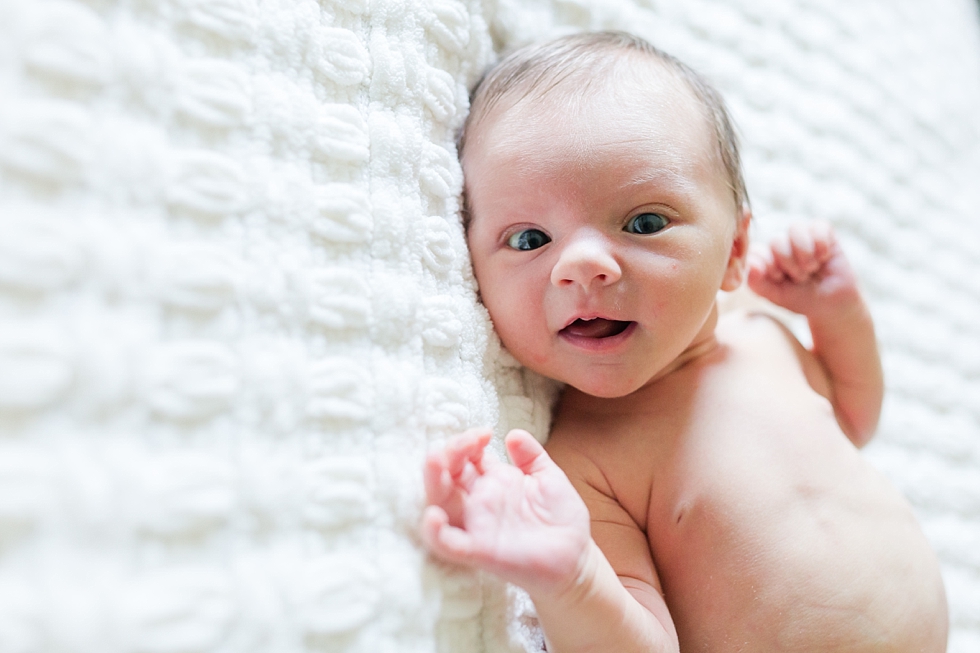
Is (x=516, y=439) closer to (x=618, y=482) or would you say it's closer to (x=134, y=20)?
(x=618, y=482)

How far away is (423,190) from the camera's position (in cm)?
79

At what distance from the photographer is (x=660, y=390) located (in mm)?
946

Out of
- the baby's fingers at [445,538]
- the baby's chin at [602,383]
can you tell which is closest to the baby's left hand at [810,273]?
the baby's chin at [602,383]

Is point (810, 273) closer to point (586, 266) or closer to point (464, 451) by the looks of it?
point (586, 266)

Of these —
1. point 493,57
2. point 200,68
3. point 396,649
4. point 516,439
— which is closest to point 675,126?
point 493,57

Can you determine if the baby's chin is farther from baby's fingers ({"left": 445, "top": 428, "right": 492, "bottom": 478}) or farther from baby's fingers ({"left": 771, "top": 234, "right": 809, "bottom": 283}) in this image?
baby's fingers ({"left": 771, "top": 234, "right": 809, "bottom": 283})

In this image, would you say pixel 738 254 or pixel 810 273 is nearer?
pixel 738 254

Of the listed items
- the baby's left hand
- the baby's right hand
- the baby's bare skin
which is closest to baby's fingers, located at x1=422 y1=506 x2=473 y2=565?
the baby's right hand

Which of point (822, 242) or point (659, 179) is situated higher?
point (659, 179)

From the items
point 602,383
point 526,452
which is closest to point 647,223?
point 602,383

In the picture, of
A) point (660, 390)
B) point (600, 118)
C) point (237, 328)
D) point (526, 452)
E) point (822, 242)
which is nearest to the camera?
point (237, 328)

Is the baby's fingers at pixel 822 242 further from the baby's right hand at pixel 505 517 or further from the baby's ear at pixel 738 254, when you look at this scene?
the baby's right hand at pixel 505 517

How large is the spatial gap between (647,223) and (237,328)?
453mm

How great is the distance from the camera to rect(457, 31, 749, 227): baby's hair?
856 mm
